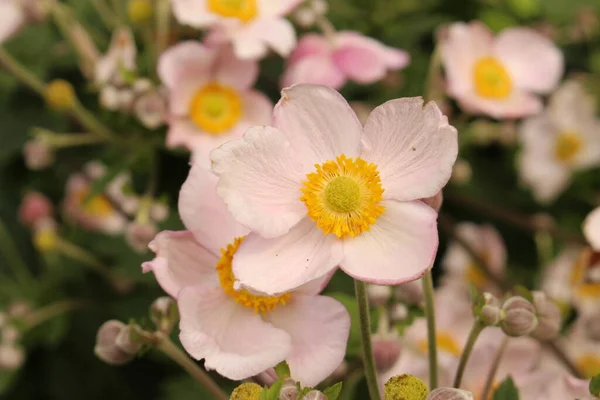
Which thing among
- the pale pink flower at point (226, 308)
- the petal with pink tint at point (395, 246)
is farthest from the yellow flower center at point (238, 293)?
the petal with pink tint at point (395, 246)

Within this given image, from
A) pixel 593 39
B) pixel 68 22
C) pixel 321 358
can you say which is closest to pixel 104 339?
pixel 321 358

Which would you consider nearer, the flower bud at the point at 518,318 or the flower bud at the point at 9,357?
the flower bud at the point at 518,318

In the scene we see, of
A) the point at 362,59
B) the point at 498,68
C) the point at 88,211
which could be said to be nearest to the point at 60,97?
the point at 88,211

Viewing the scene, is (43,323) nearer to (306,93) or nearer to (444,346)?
(444,346)

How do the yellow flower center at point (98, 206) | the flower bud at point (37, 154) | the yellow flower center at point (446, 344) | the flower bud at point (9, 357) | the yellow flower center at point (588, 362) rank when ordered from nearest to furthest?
the yellow flower center at point (446, 344) < the yellow flower center at point (588, 362) < the flower bud at point (9, 357) < the flower bud at point (37, 154) < the yellow flower center at point (98, 206)

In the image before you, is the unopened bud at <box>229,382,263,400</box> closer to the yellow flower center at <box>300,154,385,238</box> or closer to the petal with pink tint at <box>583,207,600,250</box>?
the yellow flower center at <box>300,154,385,238</box>

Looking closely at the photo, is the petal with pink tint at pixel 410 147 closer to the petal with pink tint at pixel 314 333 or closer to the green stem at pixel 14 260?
the petal with pink tint at pixel 314 333
